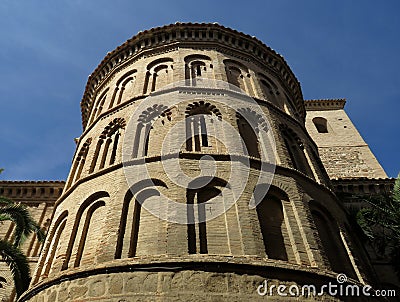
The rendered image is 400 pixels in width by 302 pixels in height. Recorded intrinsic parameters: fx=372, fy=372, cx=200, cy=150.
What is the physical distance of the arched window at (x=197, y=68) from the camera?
11.6 m

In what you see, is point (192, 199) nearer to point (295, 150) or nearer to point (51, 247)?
point (51, 247)

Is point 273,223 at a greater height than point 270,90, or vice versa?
point 270,90

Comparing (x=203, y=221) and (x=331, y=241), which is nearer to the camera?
(x=203, y=221)

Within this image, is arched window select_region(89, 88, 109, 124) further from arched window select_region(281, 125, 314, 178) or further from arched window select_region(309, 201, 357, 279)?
arched window select_region(309, 201, 357, 279)

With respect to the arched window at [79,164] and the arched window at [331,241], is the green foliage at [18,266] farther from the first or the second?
the arched window at [331,241]

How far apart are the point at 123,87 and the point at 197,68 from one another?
261cm

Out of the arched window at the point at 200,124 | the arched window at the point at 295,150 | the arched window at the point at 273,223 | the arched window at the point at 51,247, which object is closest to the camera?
the arched window at the point at 273,223

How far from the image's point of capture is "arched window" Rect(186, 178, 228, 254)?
684 centimetres

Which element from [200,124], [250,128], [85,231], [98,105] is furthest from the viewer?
[98,105]

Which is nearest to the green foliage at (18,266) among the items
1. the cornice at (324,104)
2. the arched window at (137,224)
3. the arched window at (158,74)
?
the arched window at (137,224)

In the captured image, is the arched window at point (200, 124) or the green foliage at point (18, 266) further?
the arched window at point (200, 124)

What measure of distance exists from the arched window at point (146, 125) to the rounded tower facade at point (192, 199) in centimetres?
4

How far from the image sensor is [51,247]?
840cm

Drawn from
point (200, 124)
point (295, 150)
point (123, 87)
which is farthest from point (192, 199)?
point (123, 87)
